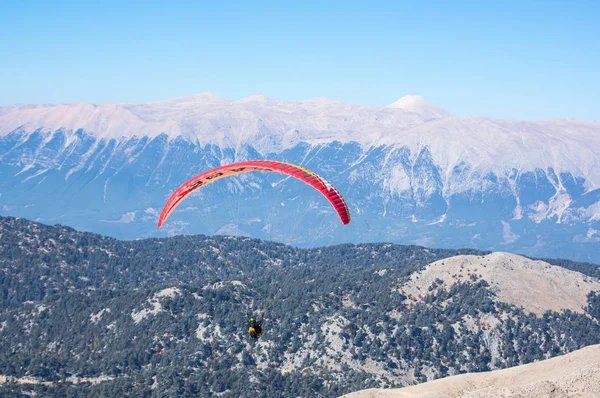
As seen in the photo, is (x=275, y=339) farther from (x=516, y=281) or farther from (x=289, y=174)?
(x=289, y=174)

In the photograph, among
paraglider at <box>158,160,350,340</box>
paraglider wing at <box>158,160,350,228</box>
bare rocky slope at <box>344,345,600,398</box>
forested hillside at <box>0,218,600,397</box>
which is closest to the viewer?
bare rocky slope at <box>344,345,600,398</box>

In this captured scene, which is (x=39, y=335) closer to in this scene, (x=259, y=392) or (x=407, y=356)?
(x=259, y=392)

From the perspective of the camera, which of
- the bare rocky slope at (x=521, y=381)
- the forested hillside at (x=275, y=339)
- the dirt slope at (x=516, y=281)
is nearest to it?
the bare rocky slope at (x=521, y=381)

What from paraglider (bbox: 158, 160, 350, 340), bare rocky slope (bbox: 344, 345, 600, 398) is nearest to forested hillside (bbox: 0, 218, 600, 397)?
bare rocky slope (bbox: 344, 345, 600, 398)

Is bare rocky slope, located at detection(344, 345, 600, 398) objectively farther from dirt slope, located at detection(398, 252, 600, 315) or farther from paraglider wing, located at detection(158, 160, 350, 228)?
dirt slope, located at detection(398, 252, 600, 315)

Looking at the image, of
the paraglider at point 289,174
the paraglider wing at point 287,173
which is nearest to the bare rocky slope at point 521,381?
the paraglider at point 289,174

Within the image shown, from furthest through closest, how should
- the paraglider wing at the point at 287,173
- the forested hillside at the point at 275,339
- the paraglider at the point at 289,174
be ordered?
the forested hillside at the point at 275,339 → the paraglider wing at the point at 287,173 → the paraglider at the point at 289,174

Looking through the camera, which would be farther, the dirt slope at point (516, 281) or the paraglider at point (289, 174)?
the dirt slope at point (516, 281)

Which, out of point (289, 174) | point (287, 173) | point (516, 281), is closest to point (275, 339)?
point (516, 281)

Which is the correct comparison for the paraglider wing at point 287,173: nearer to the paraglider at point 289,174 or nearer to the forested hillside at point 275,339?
the paraglider at point 289,174

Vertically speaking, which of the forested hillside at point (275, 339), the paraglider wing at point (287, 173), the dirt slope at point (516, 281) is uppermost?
the paraglider wing at point (287, 173)
